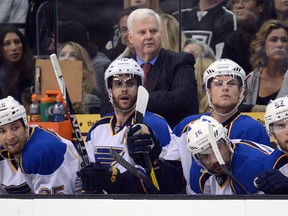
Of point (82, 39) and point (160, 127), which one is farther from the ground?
point (82, 39)

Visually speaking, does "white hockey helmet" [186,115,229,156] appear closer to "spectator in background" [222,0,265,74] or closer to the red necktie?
the red necktie

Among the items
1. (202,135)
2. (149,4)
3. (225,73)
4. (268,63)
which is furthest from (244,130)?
Answer: (149,4)

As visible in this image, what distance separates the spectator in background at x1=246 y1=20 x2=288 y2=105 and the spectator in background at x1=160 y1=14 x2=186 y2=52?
1.70 feet

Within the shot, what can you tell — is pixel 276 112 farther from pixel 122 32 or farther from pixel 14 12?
pixel 14 12

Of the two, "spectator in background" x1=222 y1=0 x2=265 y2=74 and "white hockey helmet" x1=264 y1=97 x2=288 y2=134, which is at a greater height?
"spectator in background" x1=222 y1=0 x2=265 y2=74

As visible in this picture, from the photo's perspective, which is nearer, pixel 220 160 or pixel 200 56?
pixel 220 160

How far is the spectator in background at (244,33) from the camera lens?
8.04 meters

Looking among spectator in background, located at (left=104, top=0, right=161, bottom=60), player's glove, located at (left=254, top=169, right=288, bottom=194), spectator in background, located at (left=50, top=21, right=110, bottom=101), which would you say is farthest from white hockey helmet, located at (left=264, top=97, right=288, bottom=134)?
spectator in background, located at (left=50, top=21, right=110, bottom=101)

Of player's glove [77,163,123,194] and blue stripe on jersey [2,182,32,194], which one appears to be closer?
player's glove [77,163,123,194]

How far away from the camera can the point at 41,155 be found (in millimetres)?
6562

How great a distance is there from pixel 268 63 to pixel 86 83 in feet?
4.15

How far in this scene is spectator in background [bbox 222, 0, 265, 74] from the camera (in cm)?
804

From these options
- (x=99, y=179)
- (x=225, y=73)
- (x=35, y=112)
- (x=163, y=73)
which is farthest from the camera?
(x=35, y=112)

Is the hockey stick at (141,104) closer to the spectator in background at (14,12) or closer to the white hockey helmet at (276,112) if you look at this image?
the white hockey helmet at (276,112)
